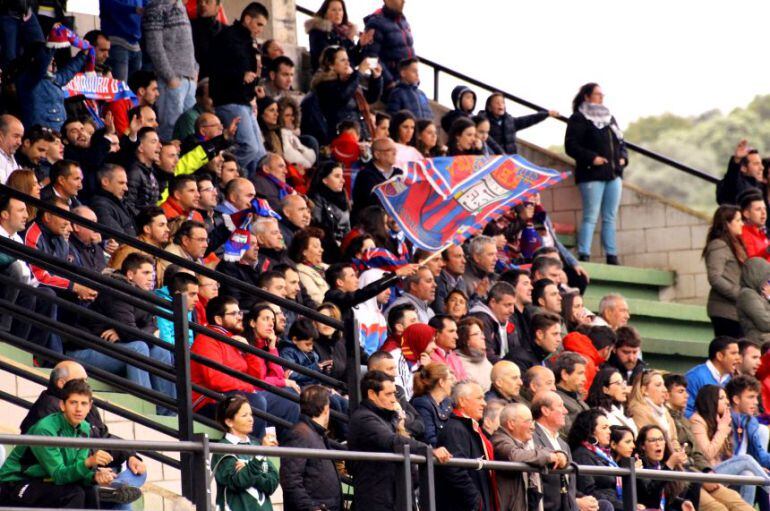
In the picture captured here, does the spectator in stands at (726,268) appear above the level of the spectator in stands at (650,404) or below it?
above

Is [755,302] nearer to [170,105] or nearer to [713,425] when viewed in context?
[713,425]

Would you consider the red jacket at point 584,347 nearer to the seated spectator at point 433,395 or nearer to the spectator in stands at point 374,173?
the spectator in stands at point 374,173

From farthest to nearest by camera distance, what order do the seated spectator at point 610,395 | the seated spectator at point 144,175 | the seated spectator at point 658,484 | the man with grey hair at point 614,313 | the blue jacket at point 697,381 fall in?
the man with grey hair at point 614,313 → the blue jacket at point 697,381 → the seated spectator at point 144,175 → the seated spectator at point 610,395 → the seated spectator at point 658,484

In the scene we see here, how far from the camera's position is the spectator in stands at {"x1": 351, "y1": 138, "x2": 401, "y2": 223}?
57.4 ft

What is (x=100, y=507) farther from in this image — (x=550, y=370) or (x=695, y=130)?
(x=695, y=130)

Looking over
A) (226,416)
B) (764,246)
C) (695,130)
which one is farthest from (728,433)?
(695,130)

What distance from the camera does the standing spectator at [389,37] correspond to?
20.8 m

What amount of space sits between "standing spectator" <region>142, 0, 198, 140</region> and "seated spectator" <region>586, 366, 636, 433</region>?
507 cm

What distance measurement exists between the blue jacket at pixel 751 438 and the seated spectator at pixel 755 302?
2.24 meters

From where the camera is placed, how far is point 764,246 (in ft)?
60.4

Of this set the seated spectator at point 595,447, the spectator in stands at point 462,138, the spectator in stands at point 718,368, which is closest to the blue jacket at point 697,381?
the spectator in stands at point 718,368

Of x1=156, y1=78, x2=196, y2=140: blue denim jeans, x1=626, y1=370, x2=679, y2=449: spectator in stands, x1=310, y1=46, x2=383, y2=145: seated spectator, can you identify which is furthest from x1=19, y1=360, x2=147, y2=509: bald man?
x1=310, y1=46, x2=383, y2=145: seated spectator

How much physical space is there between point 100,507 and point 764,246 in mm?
9608

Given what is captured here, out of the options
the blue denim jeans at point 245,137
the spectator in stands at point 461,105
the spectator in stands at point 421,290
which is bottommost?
the spectator in stands at point 421,290
